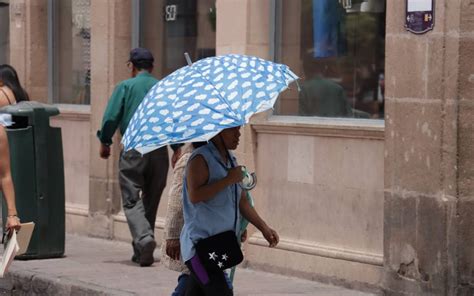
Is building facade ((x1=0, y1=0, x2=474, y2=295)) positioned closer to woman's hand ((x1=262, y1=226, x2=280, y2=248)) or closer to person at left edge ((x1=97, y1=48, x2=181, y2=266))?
person at left edge ((x1=97, y1=48, x2=181, y2=266))

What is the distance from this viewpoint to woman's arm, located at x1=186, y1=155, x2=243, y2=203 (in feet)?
21.4

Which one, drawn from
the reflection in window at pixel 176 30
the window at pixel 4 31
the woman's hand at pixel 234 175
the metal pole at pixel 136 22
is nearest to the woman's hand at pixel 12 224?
the woman's hand at pixel 234 175

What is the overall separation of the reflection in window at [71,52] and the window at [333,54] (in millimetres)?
3583

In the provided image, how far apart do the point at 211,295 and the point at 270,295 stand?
2.94m

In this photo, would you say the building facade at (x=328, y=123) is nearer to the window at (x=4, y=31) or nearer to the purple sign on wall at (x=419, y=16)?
the purple sign on wall at (x=419, y=16)

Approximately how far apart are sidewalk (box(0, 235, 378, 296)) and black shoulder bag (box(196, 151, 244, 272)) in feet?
9.66

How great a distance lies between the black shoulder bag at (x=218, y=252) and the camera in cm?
655

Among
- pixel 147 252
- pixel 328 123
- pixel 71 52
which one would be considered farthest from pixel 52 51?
pixel 328 123

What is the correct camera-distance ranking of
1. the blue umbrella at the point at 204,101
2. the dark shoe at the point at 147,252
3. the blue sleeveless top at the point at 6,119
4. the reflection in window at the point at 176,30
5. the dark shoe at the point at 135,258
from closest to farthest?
the blue umbrella at the point at 204,101 → the blue sleeveless top at the point at 6,119 → the dark shoe at the point at 147,252 → the dark shoe at the point at 135,258 → the reflection in window at the point at 176,30

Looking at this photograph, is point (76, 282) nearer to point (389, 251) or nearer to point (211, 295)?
point (389, 251)

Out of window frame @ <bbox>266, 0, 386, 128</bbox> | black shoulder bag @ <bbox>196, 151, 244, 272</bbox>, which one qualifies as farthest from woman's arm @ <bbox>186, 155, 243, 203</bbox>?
window frame @ <bbox>266, 0, 386, 128</bbox>

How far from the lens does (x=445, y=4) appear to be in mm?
8523

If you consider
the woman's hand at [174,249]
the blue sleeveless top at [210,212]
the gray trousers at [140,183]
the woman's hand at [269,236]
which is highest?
the blue sleeveless top at [210,212]

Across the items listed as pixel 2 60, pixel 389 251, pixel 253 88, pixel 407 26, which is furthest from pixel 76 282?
pixel 2 60
